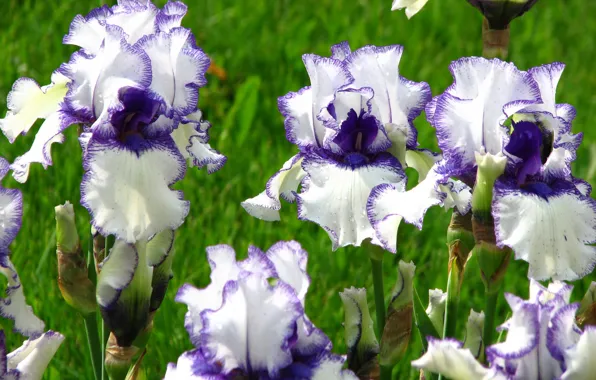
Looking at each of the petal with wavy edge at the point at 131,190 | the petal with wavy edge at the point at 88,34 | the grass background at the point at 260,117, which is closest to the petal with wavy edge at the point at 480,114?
the petal with wavy edge at the point at 131,190

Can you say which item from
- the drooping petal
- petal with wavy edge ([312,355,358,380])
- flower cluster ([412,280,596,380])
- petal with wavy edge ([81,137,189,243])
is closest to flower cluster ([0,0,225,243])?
petal with wavy edge ([81,137,189,243])

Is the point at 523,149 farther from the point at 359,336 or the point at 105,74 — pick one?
the point at 105,74

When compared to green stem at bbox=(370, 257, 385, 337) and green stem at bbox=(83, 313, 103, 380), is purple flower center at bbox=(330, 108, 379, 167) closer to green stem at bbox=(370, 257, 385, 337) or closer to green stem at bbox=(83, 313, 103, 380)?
green stem at bbox=(370, 257, 385, 337)

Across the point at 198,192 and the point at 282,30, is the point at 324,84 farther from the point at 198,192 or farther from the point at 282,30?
the point at 282,30

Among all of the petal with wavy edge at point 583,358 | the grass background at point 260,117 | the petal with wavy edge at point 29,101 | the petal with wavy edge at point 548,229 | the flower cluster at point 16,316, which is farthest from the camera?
the grass background at point 260,117

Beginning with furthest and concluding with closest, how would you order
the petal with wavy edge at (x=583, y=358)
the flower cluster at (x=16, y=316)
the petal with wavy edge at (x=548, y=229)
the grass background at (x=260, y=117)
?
the grass background at (x=260, y=117), the flower cluster at (x=16, y=316), the petal with wavy edge at (x=548, y=229), the petal with wavy edge at (x=583, y=358)

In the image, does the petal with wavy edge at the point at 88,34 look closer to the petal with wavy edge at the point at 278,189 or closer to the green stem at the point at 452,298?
the petal with wavy edge at the point at 278,189

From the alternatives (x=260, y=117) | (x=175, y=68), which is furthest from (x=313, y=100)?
(x=260, y=117)
